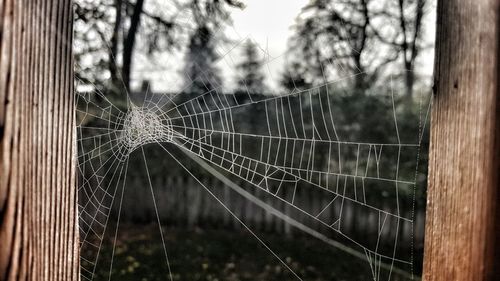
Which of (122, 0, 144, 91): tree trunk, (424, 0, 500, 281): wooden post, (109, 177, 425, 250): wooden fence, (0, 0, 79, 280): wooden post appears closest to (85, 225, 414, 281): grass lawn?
(109, 177, 425, 250): wooden fence

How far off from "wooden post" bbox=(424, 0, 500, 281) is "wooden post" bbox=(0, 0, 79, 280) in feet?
1.42

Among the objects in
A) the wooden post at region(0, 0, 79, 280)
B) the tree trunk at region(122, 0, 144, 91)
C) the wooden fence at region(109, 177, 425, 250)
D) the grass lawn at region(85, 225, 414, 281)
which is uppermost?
the tree trunk at region(122, 0, 144, 91)

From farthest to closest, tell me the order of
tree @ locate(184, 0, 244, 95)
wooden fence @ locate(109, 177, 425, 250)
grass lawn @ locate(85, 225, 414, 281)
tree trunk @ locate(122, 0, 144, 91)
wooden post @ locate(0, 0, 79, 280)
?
wooden fence @ locate(109, 177, 425, 250), grass lawn @ locate(85, 225, 414, 281), tree trunk @ locate(122, 0, 144, 91), tree @ locate(184, 0, 244, 95), wooden post @ locate(0, 0, 79, 280)

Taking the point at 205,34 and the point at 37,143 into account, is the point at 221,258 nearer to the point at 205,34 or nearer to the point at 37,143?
the point at 205,34

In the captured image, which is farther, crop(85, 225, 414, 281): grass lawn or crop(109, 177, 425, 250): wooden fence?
crop(109, 177, 425, 250): wooden fence

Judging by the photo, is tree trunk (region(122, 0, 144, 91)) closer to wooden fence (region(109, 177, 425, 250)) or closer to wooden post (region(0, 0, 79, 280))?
wooden fence (region(109, 177, 425, 250))

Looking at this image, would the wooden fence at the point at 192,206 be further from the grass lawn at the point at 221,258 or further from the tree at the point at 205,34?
the tree at the point at 205,34

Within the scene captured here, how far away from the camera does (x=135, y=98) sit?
206 inches

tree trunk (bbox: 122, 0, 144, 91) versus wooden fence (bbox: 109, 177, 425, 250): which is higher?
tree trunk (bbox: 122, 0, 144, 91)

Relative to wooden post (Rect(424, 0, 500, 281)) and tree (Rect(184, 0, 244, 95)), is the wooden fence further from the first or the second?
wooden post (Rect(424, 0, 500, 281))

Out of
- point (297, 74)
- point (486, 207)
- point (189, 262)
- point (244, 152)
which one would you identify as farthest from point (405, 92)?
point (486, 207)

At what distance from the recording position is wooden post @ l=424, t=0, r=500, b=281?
435mm

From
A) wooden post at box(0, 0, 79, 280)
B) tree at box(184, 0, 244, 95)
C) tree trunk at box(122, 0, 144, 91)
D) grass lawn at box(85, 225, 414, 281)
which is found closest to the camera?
wooden post at box(0, 0, 79, 280)

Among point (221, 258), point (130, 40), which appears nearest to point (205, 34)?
point (130, 40)
